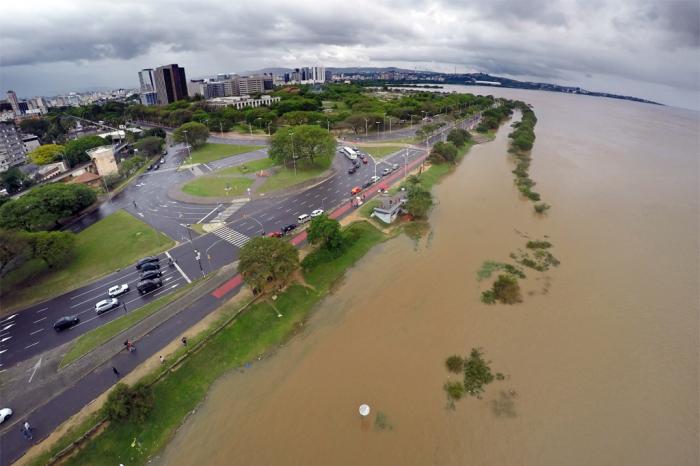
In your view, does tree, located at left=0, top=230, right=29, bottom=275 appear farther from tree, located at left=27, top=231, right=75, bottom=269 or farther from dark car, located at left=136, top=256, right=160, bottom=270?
dark car, located at left=136, top=256, right=160, bottom=270

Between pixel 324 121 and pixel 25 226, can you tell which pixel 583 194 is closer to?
pixel 324 121

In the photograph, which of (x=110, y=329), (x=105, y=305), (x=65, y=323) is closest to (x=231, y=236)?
(x=105, y=305)

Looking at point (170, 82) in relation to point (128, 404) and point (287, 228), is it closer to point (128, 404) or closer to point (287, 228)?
point (287, 228)

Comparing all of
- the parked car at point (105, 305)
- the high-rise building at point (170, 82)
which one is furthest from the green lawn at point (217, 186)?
the high-rise building at point (170, 82)

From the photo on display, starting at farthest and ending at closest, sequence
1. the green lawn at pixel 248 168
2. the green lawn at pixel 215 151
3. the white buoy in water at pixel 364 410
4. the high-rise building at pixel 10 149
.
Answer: the high-rise building at pixel 10 149 → the green lawn at pixel 215 151 → the green lawn at pixel 248 168 → the white buoy in water at pixel 364 410

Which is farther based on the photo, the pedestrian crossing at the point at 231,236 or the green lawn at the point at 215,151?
the green lawn at the point at 215,151

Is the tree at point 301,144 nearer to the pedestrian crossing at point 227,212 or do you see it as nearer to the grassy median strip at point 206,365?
the pedestrian crossing at point 227,212
